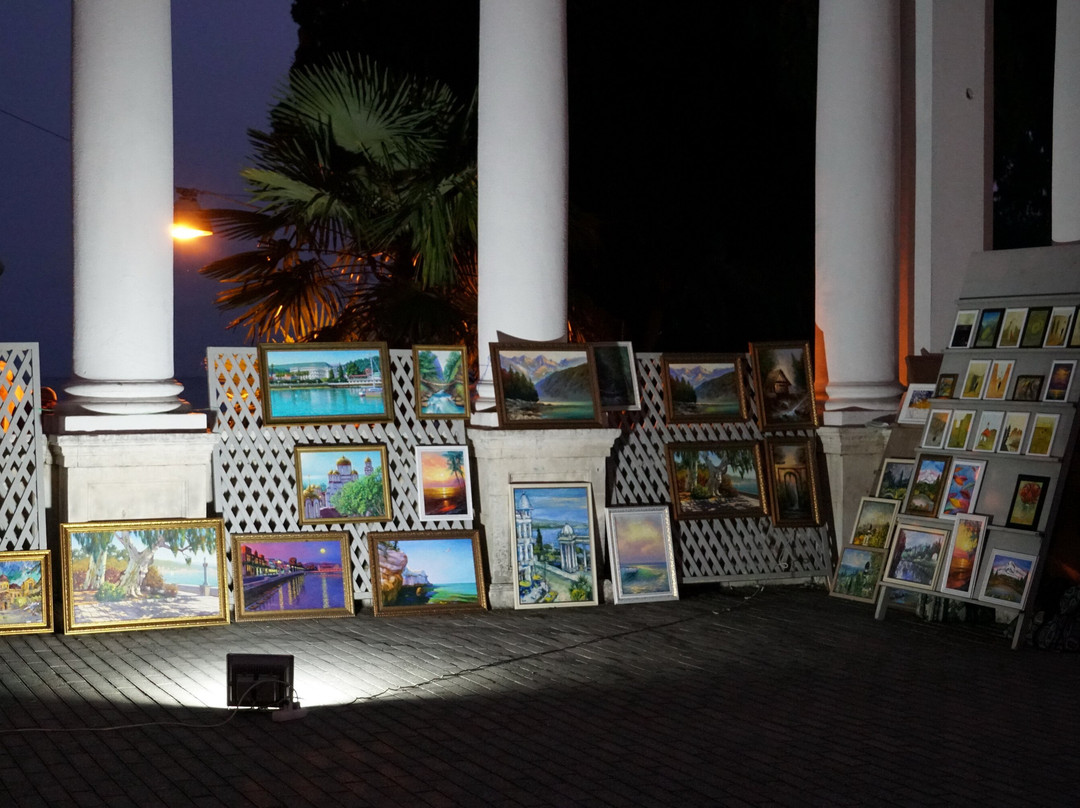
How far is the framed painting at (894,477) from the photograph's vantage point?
33.7 ft

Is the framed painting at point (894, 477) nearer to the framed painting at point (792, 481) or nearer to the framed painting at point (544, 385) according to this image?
the framed painting at point (792, 481)

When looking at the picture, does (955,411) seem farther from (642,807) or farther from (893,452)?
(642,807)

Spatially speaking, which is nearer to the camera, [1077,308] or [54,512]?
[1077,308]

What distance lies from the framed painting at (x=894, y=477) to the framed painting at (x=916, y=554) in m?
0.90

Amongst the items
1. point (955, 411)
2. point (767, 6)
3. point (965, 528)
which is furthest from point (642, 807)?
→ point (767, 6)

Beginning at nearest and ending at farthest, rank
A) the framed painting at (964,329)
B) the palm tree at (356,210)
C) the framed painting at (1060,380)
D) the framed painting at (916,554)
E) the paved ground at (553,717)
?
the paved ground at (553,717)
the framed painting at (1060,380)
the framed painting at (916,554)
the framed painting at (964,329)
the palm tree at (356,210)

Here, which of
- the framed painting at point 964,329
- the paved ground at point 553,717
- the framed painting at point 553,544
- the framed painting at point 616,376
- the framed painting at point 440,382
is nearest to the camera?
the paved ground at point 553,717

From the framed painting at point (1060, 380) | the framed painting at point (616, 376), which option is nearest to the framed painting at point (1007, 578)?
the framed painting at point (1060, 380)

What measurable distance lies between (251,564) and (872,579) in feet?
15.4

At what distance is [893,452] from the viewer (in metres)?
10.6

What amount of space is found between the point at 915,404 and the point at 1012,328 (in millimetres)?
1442

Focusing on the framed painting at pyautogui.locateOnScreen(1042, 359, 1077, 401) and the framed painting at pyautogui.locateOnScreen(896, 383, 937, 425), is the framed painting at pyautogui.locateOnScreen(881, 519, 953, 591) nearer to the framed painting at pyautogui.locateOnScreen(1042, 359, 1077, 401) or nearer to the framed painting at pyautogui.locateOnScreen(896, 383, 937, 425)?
the framed painting at pyautogui.locateOnScreen(1042, 359, 1077, 401)

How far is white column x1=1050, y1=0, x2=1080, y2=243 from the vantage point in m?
11.5

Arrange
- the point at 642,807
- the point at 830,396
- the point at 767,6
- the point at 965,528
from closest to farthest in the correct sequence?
the point at 642,807 → the point at 965,528 → the point at 830,396 → the point at 767,6
